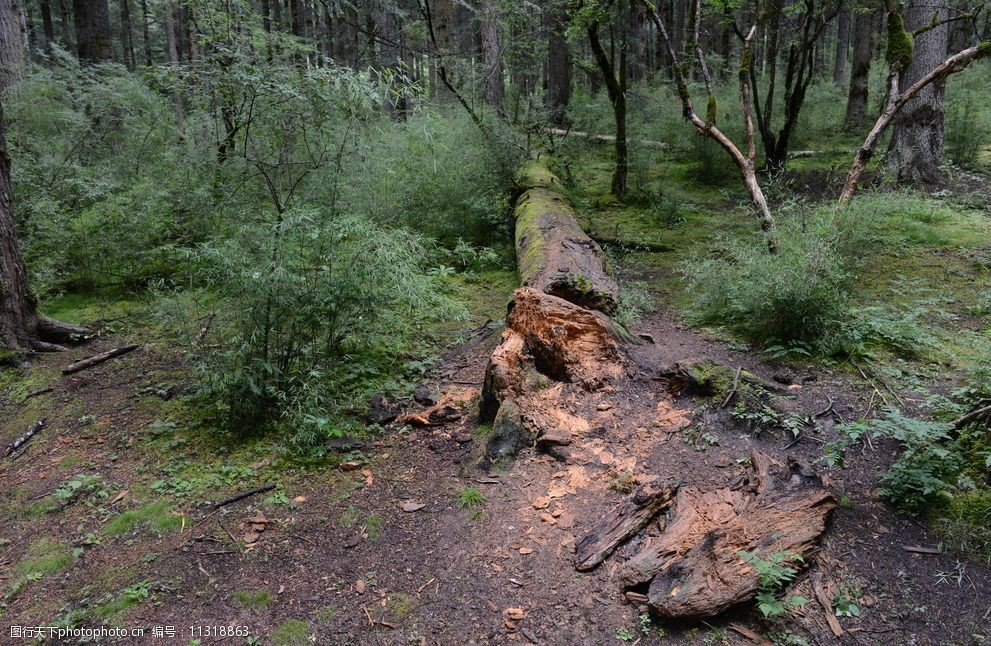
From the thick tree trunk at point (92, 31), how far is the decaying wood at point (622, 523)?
14.6m

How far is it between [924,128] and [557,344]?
334 inches

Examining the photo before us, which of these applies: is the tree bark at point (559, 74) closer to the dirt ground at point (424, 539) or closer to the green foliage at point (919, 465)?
the dirt ground at point (424, 539)

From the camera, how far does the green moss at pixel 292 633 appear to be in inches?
107

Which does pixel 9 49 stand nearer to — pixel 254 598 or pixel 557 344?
pixel 557 344

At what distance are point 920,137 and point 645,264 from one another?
5.19 meters

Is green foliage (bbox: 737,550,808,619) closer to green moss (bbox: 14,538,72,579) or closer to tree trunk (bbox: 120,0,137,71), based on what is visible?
green moss (bbox: 14,538,72,579)

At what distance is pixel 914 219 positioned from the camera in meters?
7.71

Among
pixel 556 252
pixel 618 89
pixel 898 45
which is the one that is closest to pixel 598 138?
pixel 618 89

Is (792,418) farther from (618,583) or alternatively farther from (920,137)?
(920,137)

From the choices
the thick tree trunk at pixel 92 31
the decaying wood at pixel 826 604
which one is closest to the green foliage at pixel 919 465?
the decaying wood at pixel 826 604

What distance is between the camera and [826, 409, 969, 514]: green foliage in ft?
9.64

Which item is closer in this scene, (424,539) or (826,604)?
(826,604)

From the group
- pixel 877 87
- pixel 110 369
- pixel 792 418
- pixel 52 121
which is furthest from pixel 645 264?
pixel 877 87

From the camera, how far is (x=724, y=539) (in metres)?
2.83
